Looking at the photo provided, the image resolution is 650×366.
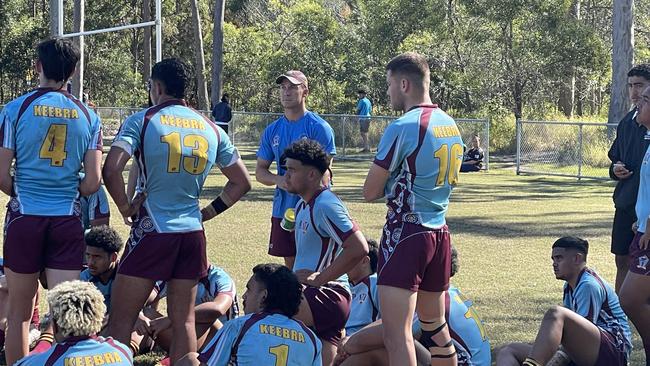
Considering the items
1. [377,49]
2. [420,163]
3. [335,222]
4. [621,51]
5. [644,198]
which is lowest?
[335,222]

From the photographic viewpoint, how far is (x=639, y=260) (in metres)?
6.49

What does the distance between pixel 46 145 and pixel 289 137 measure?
266 centimetres

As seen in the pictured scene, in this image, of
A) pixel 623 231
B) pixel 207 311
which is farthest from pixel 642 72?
pixel 207 311

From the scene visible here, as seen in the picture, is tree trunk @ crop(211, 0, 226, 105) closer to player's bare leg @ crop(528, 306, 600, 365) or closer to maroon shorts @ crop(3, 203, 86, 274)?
maroon shorts @ crop(3, 203, 86, 274)

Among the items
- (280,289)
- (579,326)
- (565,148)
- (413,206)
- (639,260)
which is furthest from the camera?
(565,148)

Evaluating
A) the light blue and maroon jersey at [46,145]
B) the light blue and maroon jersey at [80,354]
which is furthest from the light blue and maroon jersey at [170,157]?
the light blue and maroon jersey at [80,354]

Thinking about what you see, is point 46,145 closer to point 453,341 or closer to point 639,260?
point 453,341

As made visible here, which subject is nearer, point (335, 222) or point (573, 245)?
point (335, 222)

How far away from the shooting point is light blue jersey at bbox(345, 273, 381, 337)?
6.46m

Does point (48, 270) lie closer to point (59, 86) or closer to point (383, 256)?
point (59, 86)

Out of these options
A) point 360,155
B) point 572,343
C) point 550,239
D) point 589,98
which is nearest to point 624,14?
point 360,155

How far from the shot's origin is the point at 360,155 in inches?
1137

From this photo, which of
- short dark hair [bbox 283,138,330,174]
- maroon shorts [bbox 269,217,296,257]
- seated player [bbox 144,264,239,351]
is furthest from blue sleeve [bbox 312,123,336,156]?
short dark hair [bbox 283,138,330,174]

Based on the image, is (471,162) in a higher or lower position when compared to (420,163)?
lower
